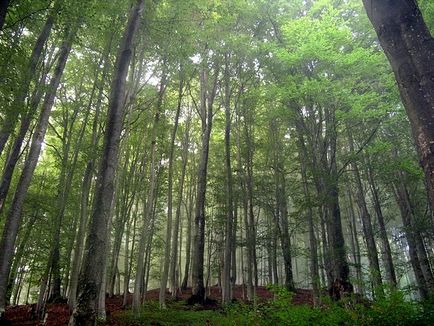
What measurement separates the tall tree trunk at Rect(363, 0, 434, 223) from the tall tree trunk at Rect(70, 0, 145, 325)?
4.73 metres

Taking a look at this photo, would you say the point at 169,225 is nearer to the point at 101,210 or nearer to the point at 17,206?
the point at 17,206

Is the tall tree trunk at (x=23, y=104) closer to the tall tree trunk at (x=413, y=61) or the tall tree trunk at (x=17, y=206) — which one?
the tall tree trunk at (x=17, y=206)

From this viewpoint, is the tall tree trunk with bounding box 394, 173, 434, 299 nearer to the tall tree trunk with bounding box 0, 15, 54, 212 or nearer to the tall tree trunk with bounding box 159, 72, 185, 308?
the tall tree trunk with bounding box 159, 72, 185, 308

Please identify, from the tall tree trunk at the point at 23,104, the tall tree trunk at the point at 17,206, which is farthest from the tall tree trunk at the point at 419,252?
the tall tree trunk at the point at 23,104

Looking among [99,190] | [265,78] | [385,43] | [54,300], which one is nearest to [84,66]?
[265,78]

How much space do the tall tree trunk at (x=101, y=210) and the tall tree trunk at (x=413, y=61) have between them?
15.5 ft

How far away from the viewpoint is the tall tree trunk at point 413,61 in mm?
2219

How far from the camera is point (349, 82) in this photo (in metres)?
10.3

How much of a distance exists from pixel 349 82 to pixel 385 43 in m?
8.45

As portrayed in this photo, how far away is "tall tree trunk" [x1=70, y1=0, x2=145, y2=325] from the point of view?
16.1 feet

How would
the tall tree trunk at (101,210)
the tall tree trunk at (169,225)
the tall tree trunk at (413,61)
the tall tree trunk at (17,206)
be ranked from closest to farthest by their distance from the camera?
the tall tree trunk at (413,61)
the tall tree trunk at (101,210)
the tall tree trunk at (17,206)
the tall tree trunk at (169,225)

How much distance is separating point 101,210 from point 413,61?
4951mm

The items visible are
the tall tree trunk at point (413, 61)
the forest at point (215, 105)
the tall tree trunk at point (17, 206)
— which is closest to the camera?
the tall tree trunk at point (413, 61)

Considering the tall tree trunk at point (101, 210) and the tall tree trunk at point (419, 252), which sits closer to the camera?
the tall tree trunk at point (101, 210)
